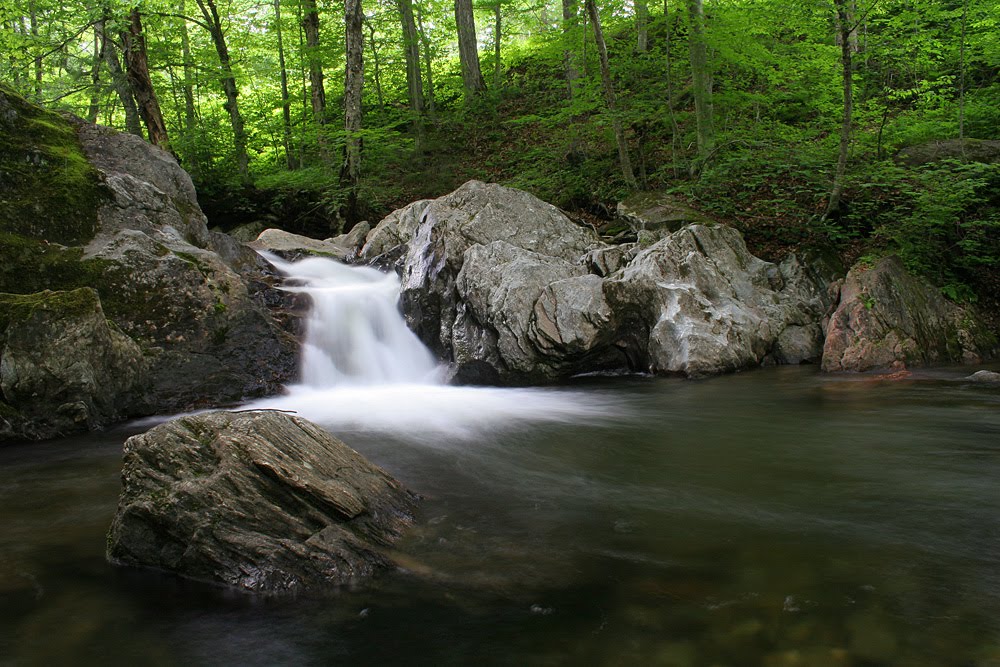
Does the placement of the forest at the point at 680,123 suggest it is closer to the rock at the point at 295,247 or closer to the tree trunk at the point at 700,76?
the tree trunk at the point at 700,76

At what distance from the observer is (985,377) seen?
7.39 m

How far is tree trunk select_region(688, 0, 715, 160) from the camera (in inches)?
440

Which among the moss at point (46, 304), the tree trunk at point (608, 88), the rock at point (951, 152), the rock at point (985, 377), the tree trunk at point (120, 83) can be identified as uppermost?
the tree trunk at point (120, 83)

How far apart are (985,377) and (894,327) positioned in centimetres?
131

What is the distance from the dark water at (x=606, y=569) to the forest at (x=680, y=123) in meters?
5.74

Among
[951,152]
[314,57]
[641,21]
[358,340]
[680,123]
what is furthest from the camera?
[314,57]

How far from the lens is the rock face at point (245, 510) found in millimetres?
3180

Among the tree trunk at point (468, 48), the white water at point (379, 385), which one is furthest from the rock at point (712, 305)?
the tree trunk at point (468, 48)

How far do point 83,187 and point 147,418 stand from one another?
345 centimetres

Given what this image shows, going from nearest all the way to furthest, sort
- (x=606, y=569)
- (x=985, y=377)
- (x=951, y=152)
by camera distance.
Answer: (x=606, y=569), (x=985, y=377), (x=951, y=152)

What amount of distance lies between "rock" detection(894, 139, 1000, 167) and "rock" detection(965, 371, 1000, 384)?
3.76 metres

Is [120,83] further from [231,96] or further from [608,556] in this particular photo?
[608,556]

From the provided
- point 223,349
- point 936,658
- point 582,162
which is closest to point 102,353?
point 223,349

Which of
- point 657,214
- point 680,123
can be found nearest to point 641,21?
point 680,123
